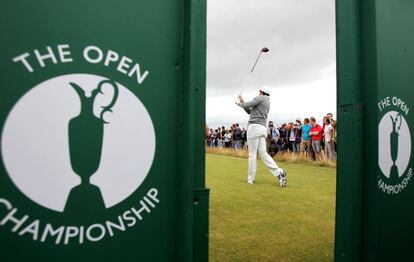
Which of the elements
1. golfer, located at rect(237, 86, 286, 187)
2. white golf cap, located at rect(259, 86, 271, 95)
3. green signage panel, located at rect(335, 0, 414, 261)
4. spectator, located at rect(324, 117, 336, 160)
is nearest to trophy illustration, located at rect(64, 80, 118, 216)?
green signage panel, located at rect(335, 0, 414, 261)

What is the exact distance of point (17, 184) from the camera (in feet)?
2.95

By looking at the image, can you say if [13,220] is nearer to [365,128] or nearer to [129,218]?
[129,218]

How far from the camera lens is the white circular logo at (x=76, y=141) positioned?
2.97 ft

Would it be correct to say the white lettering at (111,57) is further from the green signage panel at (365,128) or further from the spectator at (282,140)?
the spectator at (282,140)

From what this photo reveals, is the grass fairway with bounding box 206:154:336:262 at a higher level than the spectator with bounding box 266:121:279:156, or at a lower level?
lower

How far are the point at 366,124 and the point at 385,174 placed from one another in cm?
35

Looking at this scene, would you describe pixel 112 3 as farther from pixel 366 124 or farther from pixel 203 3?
pixel 366 124

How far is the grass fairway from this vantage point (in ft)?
7.45

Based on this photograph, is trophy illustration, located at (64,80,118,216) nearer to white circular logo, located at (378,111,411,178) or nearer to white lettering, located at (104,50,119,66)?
white lettering, located at (104,50,119,66)

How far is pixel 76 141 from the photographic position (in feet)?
3.26

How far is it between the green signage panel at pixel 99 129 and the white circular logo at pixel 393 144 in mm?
1145

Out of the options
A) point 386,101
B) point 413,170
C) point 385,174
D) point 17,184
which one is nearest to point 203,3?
point 17,184

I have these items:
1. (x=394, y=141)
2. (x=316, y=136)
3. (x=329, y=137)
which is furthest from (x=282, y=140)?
(x=394, y=141)

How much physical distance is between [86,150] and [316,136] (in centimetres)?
1034
